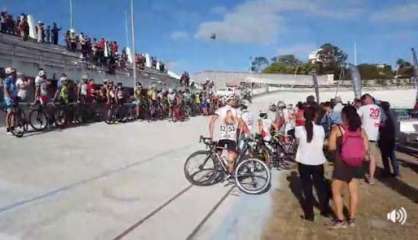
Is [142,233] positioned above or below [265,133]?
below

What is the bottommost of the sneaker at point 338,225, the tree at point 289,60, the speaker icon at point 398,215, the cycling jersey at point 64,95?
the speaker icon at point 398,215

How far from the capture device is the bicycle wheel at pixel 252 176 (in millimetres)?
10476

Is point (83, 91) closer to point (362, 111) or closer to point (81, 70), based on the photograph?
point (81, 70)

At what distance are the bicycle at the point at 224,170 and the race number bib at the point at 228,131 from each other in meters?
0.28

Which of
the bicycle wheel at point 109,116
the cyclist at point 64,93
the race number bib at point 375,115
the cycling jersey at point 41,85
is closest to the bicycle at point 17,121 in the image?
the cycling jersey at point 41,85

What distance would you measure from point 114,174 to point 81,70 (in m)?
18.3

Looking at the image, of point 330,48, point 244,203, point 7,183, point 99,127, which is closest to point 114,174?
point 7,183

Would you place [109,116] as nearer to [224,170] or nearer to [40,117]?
[40,117]

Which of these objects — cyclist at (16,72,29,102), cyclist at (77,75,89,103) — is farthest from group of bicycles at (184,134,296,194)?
cyclist at (77,75,89,103)

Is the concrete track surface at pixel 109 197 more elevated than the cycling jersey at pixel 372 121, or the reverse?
the cycling jersey at pixel 372 121

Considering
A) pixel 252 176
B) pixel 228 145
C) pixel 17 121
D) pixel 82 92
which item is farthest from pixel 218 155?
pixel 82 92

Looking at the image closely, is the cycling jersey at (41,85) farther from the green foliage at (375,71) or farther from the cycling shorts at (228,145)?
the green foliage at (375,71)

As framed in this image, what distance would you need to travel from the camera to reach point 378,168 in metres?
14.9

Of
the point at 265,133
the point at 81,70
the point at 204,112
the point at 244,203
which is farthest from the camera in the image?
the point at 204,112
